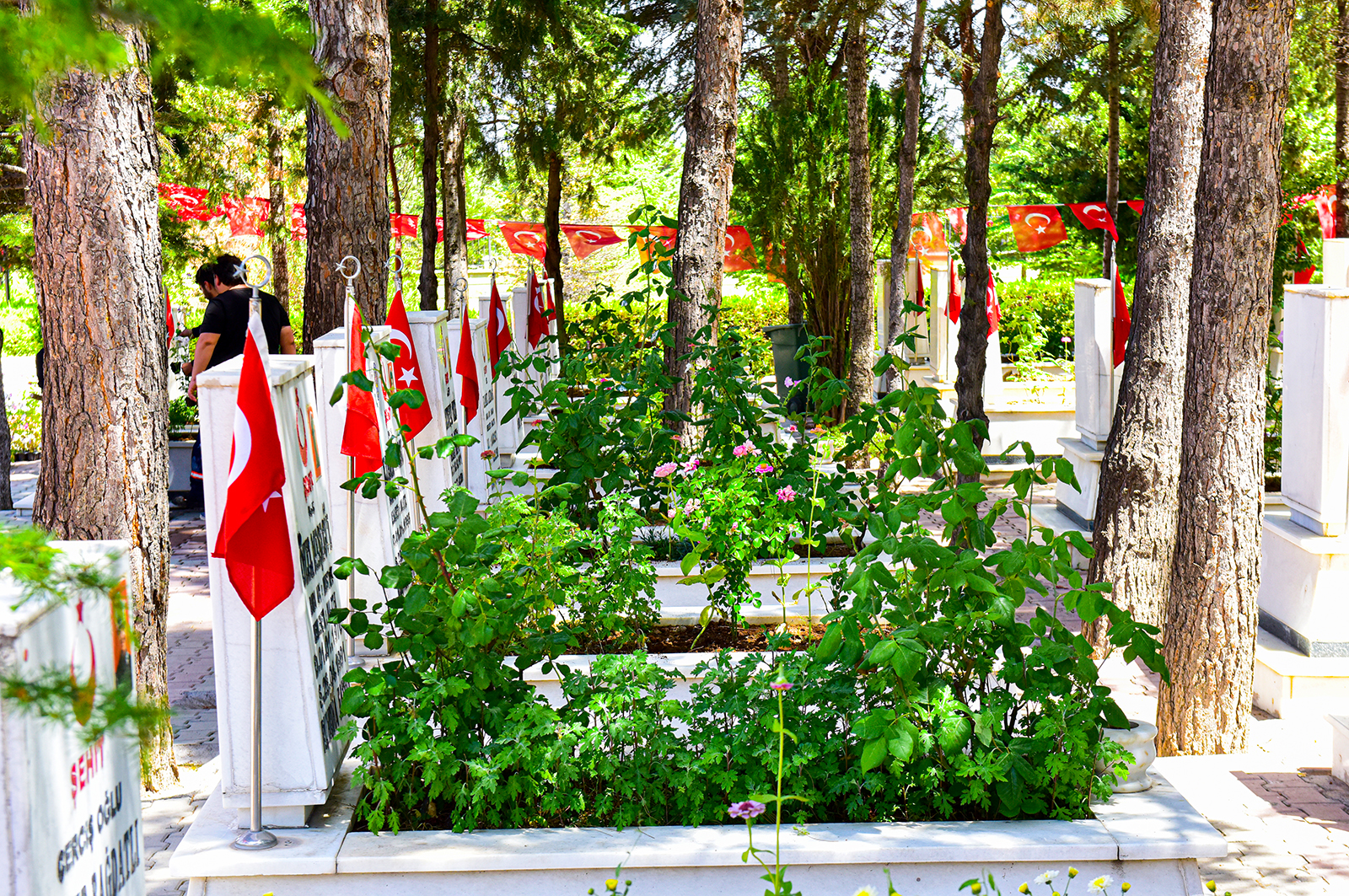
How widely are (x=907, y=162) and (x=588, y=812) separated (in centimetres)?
1052

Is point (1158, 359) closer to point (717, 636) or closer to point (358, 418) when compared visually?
point (717, 636)

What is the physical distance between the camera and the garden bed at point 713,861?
344cm

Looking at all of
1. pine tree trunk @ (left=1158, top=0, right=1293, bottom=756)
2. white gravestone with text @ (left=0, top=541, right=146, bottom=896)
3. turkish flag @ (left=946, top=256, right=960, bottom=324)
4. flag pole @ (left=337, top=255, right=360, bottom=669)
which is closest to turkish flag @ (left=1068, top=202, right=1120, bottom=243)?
turkish flag @ (left=946, top=256, right=960, bottom=324)

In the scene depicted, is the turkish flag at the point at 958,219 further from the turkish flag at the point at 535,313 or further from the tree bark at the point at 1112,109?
the turkish flag at the point at 535,313

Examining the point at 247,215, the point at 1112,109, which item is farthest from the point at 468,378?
the point at 247,215

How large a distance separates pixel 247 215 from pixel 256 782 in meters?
17.7

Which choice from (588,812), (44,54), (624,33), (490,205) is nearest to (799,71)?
(624,33)

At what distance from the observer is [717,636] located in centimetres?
595

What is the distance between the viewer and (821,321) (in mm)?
16734

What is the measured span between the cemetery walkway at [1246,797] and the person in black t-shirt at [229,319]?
2250 mm

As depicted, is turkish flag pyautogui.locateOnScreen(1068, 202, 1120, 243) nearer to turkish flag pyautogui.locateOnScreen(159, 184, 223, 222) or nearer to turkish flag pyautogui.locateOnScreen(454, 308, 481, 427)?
turkish flag pyautogui.locateOnScreen(159, 184, 223, 222)

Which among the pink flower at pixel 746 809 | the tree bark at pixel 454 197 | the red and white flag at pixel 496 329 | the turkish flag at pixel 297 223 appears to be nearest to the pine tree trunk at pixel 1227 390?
the pink flower at pixel 746 809

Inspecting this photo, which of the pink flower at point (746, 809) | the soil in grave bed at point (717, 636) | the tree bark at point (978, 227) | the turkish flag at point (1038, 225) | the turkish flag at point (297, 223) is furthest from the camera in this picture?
the turkish flag at point (297, 223)

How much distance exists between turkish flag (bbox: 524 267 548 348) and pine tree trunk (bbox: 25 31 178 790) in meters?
7.38
